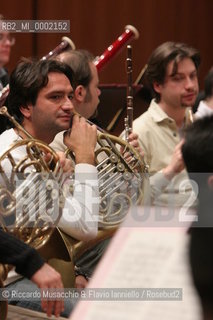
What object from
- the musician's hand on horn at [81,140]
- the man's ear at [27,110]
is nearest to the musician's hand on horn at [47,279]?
the musician's hand on horn at [81,140]

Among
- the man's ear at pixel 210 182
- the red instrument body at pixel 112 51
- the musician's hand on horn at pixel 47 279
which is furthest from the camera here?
the red instrument body at pixel 112 51

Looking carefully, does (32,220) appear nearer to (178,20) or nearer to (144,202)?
(144,202)

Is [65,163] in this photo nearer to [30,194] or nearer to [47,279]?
[30,194]

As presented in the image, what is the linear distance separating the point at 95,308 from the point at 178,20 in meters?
4.48

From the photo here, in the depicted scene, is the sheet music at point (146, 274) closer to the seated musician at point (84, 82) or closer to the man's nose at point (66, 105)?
the man's nose at point (66, 105)

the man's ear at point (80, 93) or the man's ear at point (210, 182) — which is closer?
the man's ear at point (210, 182)

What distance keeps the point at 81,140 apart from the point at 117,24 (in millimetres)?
2786

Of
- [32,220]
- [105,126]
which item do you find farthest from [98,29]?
[32,220]

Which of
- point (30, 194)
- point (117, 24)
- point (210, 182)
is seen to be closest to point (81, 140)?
point (30, 194)

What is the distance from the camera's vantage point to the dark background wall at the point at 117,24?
462 centimetres

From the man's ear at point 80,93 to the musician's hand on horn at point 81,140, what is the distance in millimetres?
405

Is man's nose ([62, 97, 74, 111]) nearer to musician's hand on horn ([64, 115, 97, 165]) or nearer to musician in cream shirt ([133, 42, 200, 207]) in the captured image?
musician's hand on horn ([64, 115, 97, 165])

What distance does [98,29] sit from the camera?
4828mm

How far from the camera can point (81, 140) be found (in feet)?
7.18
